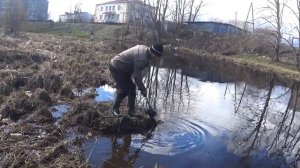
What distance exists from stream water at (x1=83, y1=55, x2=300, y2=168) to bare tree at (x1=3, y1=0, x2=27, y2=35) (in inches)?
829

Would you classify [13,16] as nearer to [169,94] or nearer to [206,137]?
[169,94]

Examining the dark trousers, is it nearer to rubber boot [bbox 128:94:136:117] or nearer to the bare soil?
rubber boot [bbox 128:94:136:117]

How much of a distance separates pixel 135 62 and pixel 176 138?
1.83 meters

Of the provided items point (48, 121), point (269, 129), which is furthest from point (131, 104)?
point (269, 129)

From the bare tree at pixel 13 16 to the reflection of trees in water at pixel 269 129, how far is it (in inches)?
893

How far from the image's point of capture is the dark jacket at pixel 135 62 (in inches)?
302

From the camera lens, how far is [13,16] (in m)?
31.9

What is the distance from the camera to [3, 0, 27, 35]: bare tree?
31.6 meters

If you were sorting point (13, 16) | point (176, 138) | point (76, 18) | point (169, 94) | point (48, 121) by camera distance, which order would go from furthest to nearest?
1. point (76, 18)
2. point (13, 16)
3. point (169, 94)
4. point (176, 138)
5. point (48, 121)

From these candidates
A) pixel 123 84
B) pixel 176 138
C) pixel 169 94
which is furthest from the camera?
pixel 169 94

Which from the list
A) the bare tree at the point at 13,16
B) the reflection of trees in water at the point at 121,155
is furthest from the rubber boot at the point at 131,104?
the bare tree at the point at 13,16

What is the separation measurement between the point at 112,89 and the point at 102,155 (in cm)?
633

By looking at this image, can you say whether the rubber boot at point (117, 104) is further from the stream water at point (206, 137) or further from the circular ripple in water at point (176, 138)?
the circular ripple in water at point (176, 138)

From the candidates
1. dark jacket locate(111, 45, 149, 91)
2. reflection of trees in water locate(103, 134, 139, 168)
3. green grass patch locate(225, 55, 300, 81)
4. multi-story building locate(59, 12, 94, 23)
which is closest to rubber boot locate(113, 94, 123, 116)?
dark jacket locate(111, 45, 149, 91)
